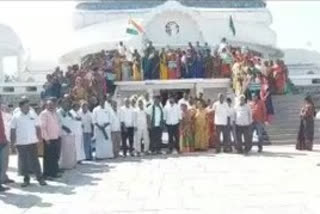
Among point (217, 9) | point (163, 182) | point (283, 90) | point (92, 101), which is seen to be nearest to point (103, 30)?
point (217, 9)

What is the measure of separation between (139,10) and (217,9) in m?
4.01

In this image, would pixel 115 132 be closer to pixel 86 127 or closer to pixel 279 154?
pixel 86 127

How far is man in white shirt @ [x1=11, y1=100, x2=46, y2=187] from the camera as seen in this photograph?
12.5 meters

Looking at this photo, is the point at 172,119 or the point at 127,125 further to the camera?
the point at 172,119

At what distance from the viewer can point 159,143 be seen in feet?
60.4

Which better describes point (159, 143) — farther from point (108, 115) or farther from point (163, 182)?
point (163, 182)

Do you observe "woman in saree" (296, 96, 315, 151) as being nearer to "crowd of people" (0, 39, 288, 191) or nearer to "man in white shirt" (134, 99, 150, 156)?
"crowd of people" (0, 39, 288, 191)

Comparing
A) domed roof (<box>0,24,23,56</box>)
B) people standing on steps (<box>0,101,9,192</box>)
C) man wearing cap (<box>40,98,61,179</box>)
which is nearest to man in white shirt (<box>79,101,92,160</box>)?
man wearing cap (<box>40,98,61,179</box>)

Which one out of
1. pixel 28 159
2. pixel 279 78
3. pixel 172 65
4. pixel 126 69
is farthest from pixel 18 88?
pixel 28 159

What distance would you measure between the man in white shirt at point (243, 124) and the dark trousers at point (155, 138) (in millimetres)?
1990

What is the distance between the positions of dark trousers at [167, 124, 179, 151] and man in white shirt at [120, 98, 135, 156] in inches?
38.6

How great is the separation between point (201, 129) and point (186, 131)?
15.3 inches

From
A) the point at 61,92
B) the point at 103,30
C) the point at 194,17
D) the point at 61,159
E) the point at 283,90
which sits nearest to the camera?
the point at 61,159

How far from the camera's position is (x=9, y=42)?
34.4 meters
